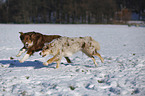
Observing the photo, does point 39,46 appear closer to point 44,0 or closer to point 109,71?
point 109,71

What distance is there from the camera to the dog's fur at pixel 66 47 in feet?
20.6

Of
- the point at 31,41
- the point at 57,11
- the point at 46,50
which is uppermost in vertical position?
the point at 57,11

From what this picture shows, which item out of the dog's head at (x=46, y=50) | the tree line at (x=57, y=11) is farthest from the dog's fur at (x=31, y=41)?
the tree line at (x=57, y=11)

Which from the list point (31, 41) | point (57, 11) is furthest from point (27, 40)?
point (57, 11)

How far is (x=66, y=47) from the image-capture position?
6461 mm

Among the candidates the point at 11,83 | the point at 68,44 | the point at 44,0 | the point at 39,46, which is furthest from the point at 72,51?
the point at 44,0

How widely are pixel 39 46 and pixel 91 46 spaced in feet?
6.53

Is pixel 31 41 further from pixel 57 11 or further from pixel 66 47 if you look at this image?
pixel 57 11

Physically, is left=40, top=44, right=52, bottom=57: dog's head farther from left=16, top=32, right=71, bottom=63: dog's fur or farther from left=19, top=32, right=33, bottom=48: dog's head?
left=19, top=32, right=33, bottom=48: dog's head

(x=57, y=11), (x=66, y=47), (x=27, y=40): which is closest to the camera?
(x=27, y=40)

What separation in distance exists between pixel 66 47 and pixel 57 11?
82355mm

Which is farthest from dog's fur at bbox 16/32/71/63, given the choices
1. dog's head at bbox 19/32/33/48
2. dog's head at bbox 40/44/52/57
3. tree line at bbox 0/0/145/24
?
tree line at bbox 0/0/145/24

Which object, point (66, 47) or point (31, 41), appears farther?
point (66, 47)

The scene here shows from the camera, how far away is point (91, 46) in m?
6.73
